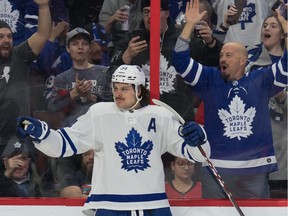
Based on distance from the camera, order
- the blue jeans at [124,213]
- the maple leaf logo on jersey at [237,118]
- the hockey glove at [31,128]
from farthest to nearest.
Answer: the maple leaf logo on jersey at [237,118] < the blue jeans at [124,213] < the hockey glove at [31,128]

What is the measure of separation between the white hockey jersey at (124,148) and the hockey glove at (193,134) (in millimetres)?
109

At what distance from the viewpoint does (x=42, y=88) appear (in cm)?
432

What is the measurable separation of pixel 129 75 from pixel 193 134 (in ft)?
1.38

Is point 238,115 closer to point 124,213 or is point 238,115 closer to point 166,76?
point 166,76

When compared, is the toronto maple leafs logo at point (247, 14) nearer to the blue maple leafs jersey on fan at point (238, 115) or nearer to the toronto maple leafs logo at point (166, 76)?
the blue maple leafs jersey on fan at point (238, 115)

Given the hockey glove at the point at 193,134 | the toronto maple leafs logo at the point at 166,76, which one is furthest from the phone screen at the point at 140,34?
the hockey glove at the point at 193,134

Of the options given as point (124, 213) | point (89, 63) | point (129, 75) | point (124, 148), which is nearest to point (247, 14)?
point (129, 75)

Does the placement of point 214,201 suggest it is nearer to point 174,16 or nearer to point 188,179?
point 188,179

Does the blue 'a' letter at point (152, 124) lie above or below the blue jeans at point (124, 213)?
above

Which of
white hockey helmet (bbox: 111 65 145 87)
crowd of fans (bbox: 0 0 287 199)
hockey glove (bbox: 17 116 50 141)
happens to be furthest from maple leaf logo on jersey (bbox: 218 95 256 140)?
hockey glove (bbox: 17 116 50 141)

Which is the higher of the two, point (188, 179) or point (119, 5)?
point (119, 5)

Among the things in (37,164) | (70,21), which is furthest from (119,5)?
(37,164)

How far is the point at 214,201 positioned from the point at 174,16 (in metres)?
0.93

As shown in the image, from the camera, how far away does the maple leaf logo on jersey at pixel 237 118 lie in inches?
169
